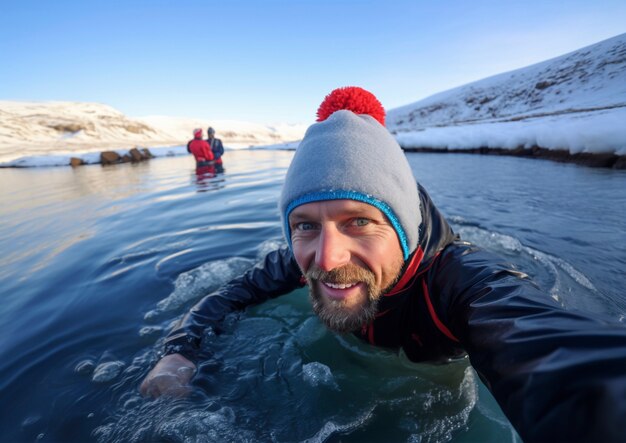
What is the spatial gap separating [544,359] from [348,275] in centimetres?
88

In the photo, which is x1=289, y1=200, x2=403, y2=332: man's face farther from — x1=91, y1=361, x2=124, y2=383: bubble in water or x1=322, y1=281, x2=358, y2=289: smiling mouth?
x1=91, y1=361, x2=124, y2=383: bubble in water

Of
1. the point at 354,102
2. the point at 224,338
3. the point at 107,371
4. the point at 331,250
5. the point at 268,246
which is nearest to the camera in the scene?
the point at 331,250

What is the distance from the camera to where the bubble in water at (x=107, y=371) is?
1899 mm

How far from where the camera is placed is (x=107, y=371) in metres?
1.95

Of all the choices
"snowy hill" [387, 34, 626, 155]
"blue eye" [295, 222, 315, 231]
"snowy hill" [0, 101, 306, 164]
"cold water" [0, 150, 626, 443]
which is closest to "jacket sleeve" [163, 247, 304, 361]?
"cold water" [0, 150, 626, 443]

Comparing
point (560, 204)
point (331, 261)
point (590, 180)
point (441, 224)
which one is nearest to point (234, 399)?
point (331, 261)

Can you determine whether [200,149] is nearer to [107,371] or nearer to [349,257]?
[107,371]

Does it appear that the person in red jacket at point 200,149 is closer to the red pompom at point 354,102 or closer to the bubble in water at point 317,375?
the red pompom at point 354,102

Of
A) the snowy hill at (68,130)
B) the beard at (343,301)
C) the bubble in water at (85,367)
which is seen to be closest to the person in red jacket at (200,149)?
the bubble in water at (85,367)

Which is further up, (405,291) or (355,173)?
(355,173)

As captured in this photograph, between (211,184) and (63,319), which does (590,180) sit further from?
(211,184)

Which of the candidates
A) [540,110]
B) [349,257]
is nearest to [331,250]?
[349,257]

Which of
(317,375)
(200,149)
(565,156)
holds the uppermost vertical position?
(200,149)

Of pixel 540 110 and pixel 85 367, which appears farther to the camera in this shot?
pixel 540 110
